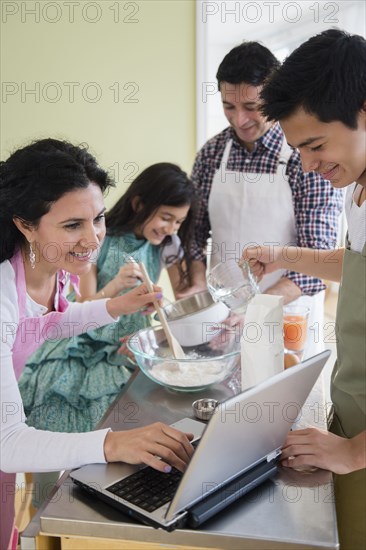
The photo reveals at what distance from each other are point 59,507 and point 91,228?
2.00ft

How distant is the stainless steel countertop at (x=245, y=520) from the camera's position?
2.76ft

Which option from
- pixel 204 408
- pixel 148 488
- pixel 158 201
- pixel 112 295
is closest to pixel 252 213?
pixel 158 201

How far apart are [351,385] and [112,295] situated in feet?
3.05

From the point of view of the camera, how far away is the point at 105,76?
9.57 ft

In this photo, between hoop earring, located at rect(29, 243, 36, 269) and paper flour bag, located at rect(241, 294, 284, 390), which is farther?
hoop earring, located at rect(29, 243, 36, 269)

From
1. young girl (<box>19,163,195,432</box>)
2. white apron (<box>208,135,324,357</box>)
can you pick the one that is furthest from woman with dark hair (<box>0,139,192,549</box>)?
white apron (<box>208,135,324,357</box>)

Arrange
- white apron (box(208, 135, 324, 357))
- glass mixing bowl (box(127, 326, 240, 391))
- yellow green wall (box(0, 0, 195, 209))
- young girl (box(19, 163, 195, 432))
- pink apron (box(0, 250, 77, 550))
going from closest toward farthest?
glass mixing bowl (box(127, 326, 240, 391)) → pink apron (box(0, 250, 77, 550)) → young girl (box(19, 163, 195, 432)) → white apron (box(208, 135, 324, 357)) → yellow green wall (box(0, 0, 195, 209))

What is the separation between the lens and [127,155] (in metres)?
3.02

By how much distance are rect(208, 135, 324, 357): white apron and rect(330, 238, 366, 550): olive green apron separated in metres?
0.79

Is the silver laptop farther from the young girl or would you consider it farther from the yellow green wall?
the yellow green wall

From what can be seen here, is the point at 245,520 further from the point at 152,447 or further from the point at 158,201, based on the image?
the point at 158,201

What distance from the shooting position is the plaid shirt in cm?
185

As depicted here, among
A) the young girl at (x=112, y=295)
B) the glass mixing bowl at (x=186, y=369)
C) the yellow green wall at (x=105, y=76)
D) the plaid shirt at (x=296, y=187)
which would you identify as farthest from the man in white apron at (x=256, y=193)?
the yellow green wall at (x=105, y=76)
